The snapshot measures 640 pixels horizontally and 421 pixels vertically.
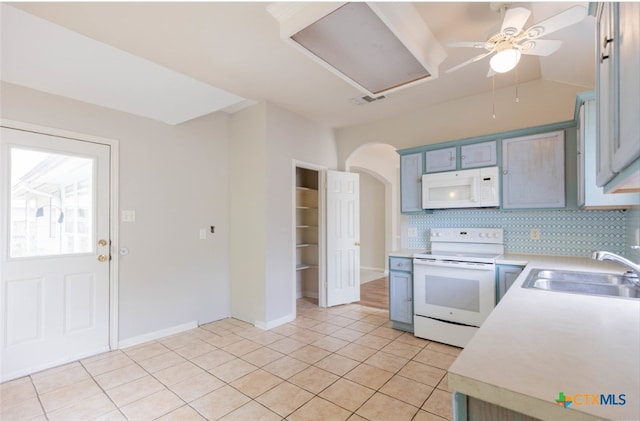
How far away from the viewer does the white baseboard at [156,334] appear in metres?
3.08

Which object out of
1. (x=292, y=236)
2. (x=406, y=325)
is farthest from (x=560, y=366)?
(x=292, y=236)

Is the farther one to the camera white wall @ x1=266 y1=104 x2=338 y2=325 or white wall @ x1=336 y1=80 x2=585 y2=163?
white wall @ x1=266 y1=104 x2=338 y2=325

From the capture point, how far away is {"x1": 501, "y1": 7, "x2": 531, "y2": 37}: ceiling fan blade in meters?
1.64

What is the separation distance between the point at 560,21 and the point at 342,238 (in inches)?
134

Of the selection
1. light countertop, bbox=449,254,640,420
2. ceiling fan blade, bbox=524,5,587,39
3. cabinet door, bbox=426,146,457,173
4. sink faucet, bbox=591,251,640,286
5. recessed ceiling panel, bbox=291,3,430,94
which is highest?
recessed ceiling panel, bbox=291,3,430,94

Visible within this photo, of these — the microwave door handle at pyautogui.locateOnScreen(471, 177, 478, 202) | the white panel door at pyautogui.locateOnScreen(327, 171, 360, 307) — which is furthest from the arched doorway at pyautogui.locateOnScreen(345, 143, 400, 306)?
the microwave door handle at pyautogui.locateOnScreen(471, 177, 478, 202)

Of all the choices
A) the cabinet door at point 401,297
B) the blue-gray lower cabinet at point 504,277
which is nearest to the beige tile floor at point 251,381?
the cabinet door at point 401,297

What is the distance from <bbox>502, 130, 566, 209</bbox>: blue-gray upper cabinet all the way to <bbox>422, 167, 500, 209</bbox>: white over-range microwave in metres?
0.11

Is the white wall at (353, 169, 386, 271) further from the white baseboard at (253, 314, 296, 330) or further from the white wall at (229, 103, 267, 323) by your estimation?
the white wall at (229, 103, 267, 323)

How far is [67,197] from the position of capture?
2809mm

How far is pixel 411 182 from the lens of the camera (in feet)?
12.0

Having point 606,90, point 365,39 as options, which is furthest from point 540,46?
point 606,90

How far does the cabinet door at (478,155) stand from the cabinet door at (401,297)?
4.55ft

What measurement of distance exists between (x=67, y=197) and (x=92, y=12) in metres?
1.73
